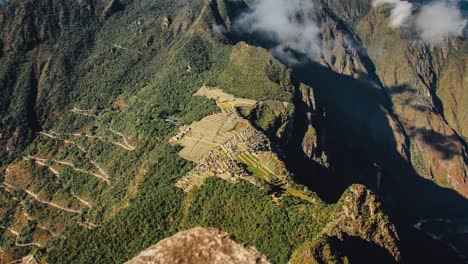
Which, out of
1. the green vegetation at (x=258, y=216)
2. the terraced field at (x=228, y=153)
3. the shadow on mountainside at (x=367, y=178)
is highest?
the green vegetation at (x=258, y=216)

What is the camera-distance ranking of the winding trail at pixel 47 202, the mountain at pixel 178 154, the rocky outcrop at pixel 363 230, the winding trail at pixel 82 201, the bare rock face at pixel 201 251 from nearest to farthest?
the bare rock face at pixel 201 251 < the rocky outcrop at pixel 363 230 < the mountain at pixel 178 154 < the winding trail at pixel 82 201 < the winding trail at pixel 47 202

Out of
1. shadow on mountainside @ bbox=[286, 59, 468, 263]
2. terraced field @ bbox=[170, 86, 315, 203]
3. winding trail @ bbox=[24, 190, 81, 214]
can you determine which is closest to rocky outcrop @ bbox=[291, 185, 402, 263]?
terraced field @ bbox=[170, 86, 315, 203]

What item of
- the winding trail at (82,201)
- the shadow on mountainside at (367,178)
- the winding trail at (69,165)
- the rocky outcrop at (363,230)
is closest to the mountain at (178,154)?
the rocky outcrop at (363,230)

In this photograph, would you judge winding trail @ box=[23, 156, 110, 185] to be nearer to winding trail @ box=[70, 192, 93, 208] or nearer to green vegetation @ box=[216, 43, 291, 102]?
winding trail @ box=[70, 192, 93, 208]

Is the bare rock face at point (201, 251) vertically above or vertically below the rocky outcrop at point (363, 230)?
above

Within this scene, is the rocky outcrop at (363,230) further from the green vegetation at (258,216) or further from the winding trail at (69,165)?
the winding trail at (69,165)

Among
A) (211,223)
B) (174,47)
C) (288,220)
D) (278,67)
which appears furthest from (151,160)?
(174,47)
